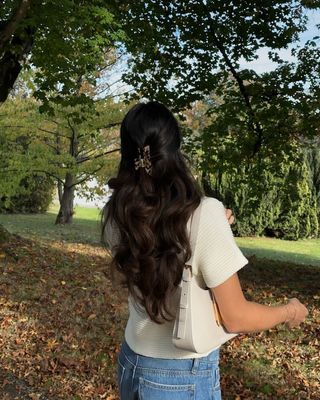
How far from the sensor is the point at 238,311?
150cm

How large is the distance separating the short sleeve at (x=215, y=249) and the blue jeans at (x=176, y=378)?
30 centimetres

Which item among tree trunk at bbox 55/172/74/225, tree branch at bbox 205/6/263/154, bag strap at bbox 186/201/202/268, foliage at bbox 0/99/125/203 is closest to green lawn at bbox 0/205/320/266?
tree trunk at bbox 55/172/74/225

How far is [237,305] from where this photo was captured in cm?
150

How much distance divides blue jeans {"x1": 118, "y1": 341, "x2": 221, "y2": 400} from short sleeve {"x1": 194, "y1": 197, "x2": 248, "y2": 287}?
30 cm

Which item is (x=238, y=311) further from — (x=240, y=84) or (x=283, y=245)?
(x=283, y=245)

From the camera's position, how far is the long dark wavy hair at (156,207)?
1487 millimetres

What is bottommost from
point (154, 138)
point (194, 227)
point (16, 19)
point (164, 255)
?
point (164, 255)

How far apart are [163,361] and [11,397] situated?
2823 millimetres

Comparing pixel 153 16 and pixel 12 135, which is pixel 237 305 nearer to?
pixel 153 16

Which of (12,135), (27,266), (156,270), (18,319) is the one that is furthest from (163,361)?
(12,135)

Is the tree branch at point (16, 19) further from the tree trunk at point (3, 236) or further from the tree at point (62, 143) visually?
the tree at point (62, 143)

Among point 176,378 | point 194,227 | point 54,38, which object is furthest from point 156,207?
point 54,38

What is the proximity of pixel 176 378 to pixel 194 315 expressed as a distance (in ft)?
0.77

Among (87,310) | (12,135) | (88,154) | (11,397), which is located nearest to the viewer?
(11,397)
